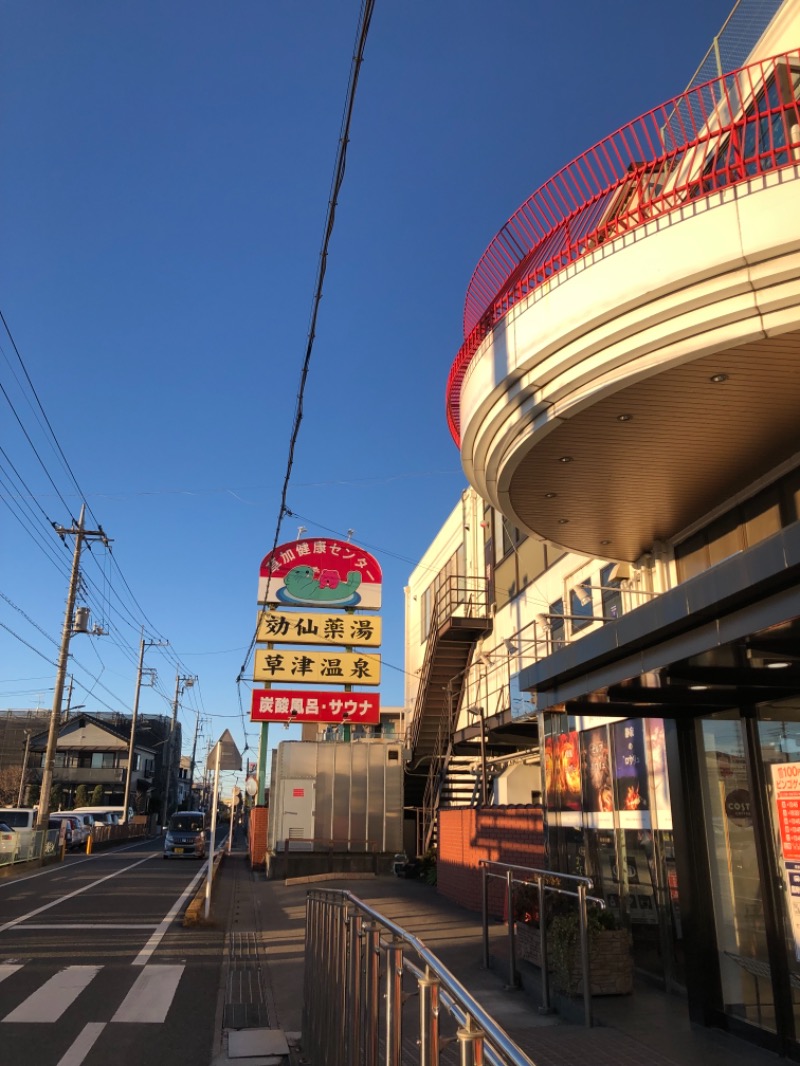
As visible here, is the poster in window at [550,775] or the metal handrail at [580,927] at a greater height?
the poster in window at [550,775]

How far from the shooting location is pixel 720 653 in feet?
18.6

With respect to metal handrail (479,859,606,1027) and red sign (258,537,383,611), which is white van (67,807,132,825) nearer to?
red sign (258,537,383,611)

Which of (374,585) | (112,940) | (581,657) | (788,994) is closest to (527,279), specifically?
(581,657)

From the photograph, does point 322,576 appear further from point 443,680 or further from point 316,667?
point 443,680

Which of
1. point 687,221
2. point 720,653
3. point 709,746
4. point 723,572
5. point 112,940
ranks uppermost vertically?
point 687,221

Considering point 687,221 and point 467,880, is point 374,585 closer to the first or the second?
point 467,880

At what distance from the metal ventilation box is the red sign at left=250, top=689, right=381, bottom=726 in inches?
145

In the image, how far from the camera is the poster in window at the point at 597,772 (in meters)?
11.2

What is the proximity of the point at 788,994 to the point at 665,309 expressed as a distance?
573 cm

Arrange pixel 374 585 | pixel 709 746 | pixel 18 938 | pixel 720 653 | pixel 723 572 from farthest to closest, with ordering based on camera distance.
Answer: pixel 374 585, pixel 18 938, pixel 709 746, pixel 720 653, pixel 723 572

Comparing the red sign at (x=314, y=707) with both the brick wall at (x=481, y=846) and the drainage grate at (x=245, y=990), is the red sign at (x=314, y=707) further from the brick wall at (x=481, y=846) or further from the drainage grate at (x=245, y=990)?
the drainage grate at (x=245, y=990)

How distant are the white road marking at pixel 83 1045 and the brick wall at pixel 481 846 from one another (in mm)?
6825

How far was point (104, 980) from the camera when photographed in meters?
10.1

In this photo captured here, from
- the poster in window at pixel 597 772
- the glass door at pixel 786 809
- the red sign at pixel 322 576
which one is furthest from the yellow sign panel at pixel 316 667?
the glass door at pixel 786 809
